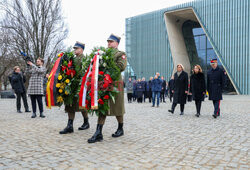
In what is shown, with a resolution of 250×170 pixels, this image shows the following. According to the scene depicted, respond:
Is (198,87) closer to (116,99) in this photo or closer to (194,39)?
(116,99)

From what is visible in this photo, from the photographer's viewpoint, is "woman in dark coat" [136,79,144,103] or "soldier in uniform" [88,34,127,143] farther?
"woman in dark coat" [136,79,144,103]

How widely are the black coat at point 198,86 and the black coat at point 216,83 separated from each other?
32 cm

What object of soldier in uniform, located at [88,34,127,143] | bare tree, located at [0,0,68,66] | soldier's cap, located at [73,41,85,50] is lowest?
soldier in uniform, located at [88,34,127,143]

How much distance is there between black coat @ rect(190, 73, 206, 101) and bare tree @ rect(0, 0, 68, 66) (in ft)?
56.5

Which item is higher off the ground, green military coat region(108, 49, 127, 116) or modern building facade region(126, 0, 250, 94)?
modern building facade region(126, 0, 250, 94)

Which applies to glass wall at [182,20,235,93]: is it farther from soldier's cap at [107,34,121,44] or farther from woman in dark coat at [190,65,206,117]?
soldier's cap at [107,34,121,44]

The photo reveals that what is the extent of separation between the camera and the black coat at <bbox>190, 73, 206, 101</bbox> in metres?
8.62

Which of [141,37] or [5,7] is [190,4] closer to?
[141,37]

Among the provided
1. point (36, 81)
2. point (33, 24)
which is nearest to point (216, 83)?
point (36, 81)

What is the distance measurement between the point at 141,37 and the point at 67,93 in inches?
1602

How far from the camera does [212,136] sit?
5000mm

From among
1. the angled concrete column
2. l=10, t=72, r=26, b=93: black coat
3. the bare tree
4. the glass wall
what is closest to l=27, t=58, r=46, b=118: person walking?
l=10, t=72, r=26, b=93: black coat

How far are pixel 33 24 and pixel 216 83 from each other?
18.7m

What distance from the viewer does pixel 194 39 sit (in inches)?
1596
